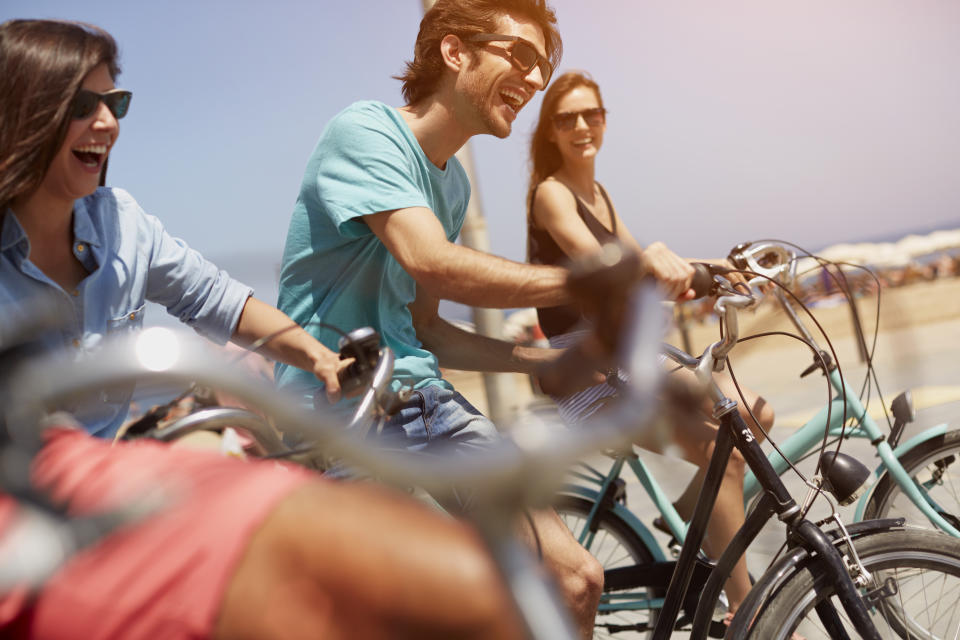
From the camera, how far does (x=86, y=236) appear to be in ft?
6.50

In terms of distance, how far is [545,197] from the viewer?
11.3 ft

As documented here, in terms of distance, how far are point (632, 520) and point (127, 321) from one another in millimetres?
1945

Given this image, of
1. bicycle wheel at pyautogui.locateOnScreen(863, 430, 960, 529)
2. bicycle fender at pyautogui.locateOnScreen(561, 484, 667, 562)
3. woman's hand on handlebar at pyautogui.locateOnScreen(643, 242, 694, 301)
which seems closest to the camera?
woman's hand on handlebar at pyautogui.locateOnScreen(643, 242, 694, 301)

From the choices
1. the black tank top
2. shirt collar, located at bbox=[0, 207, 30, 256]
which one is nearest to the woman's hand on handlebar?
shirt collar, located at bbox=[0, 207, 30, 256]

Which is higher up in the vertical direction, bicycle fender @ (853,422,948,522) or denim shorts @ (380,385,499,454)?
denim shorts @ (380,385,499,454)

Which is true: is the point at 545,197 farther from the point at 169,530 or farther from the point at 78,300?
the point at 169,530

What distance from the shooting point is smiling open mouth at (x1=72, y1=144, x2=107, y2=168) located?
6.28 ft

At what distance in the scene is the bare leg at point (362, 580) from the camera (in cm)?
82

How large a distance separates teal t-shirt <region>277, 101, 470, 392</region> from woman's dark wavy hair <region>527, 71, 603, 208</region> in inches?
58.6

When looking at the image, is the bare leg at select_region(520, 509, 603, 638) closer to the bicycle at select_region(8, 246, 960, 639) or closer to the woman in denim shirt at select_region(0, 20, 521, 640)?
the bicycle at select_region(8, 246, 960, 639)

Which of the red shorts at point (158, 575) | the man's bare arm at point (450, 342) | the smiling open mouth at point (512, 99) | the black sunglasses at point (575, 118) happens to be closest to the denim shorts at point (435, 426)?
the man's bare arm at point (450, 342)

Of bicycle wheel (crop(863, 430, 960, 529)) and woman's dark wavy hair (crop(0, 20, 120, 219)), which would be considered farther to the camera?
bicycle wheel (crop(863, 430, 960, 529))

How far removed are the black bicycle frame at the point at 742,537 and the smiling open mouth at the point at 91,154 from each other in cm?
172

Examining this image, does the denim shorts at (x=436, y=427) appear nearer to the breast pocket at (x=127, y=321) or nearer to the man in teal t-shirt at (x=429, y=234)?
the man in teal t-shirt at (x=429, y=234)
